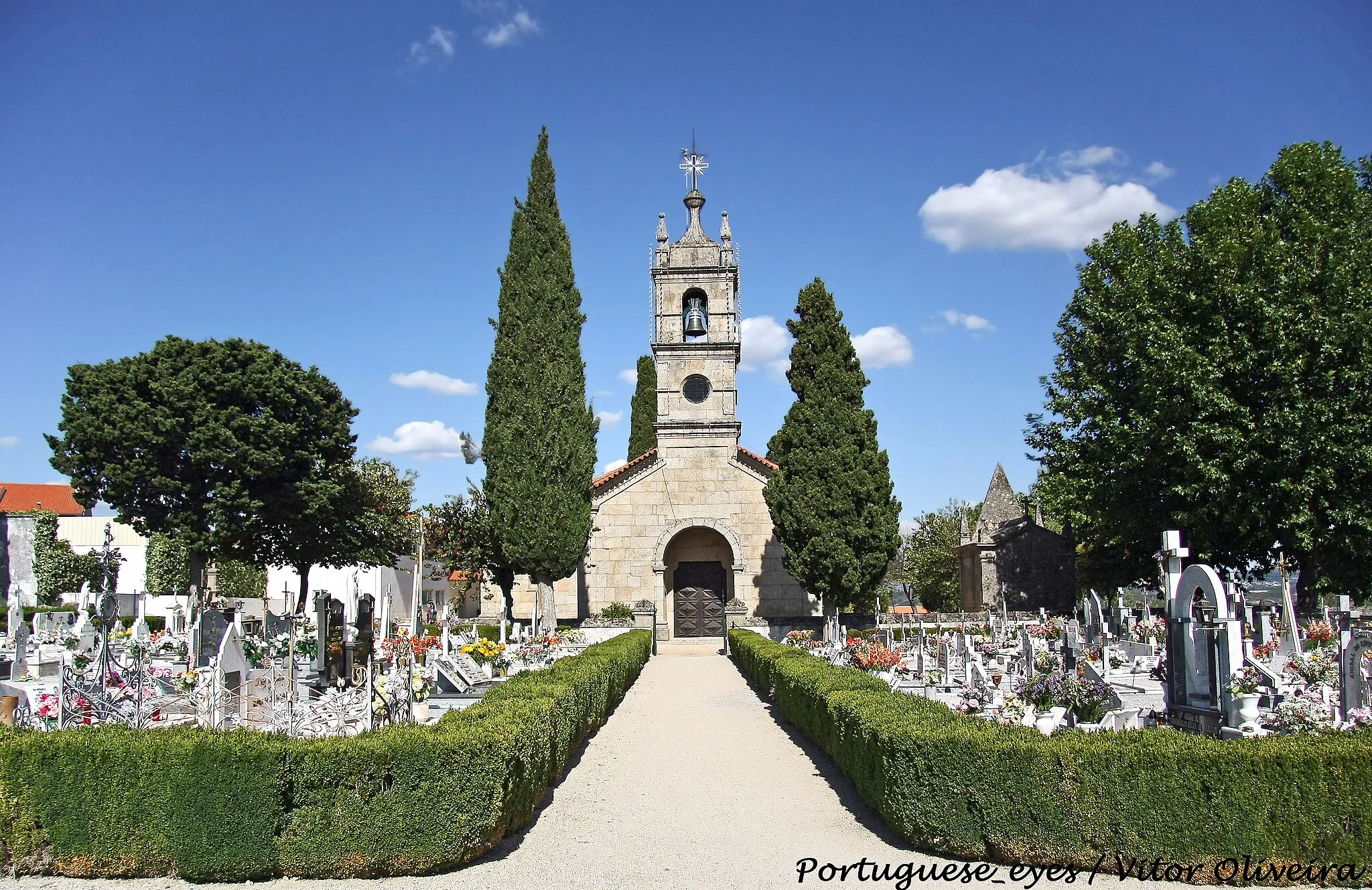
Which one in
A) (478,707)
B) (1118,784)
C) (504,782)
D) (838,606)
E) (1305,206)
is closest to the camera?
(1118,784)

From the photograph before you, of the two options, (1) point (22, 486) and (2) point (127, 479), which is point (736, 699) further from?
(1) point (22, 486)

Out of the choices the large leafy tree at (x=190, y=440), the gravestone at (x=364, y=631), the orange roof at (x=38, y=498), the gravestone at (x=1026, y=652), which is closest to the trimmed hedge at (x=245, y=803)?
the gravestone at (x=364, y=631)

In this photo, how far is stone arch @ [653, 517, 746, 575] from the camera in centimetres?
3198

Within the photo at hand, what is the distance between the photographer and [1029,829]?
24.2 ft

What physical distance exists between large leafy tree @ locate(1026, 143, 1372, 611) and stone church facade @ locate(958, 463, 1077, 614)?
840 cm

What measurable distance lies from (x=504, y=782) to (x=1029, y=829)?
4.27 m

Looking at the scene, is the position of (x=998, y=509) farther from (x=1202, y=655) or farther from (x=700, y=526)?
(x=1202, y=655)

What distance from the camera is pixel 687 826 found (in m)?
9.09

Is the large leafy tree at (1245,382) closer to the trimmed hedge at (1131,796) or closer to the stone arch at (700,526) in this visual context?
the stone arch at (700,526)

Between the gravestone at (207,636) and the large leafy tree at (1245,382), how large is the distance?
20.3 metres

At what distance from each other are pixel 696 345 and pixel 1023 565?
44.1ft

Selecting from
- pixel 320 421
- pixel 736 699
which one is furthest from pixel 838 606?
pixel 320 421

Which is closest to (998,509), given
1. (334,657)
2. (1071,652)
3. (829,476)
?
(829,476)

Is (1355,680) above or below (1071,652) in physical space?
above
